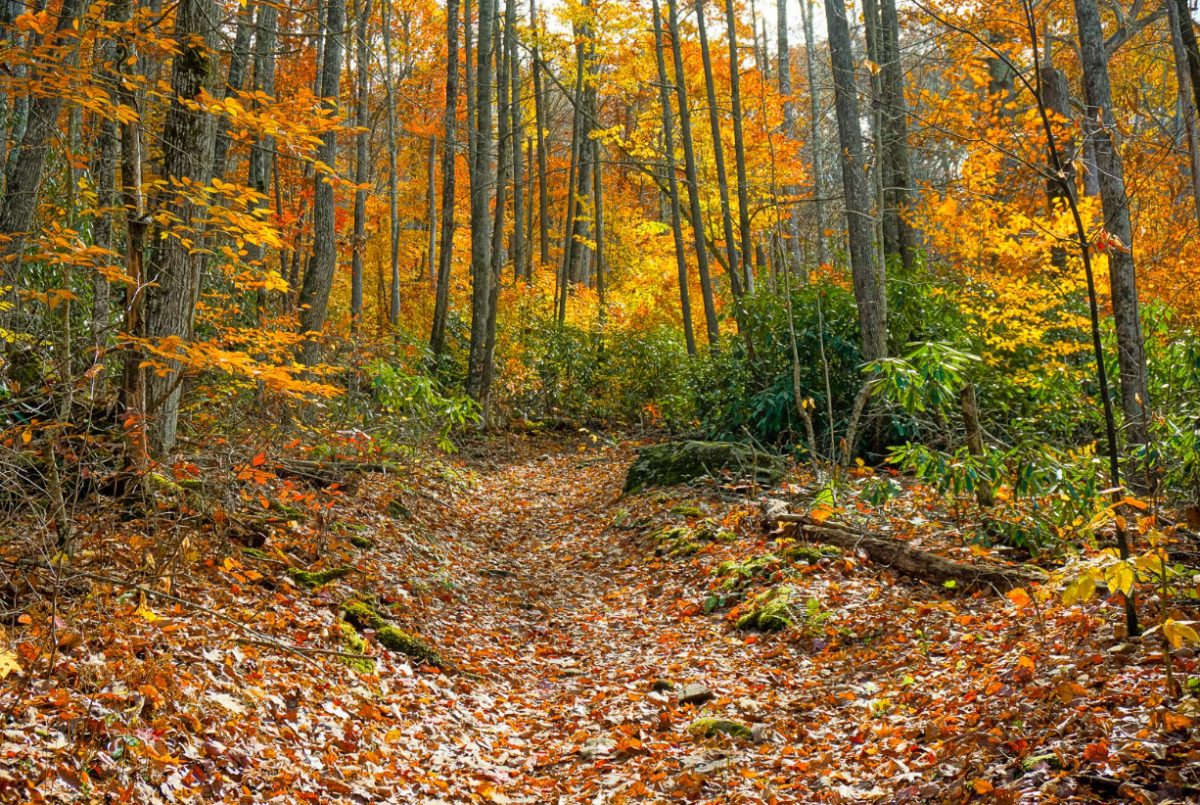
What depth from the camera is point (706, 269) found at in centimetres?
1578

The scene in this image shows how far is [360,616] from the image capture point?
598 centimetres

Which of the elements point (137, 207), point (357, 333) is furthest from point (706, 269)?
point (137, 207)

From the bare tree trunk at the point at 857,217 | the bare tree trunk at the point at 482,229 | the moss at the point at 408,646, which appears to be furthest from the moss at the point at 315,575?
the bare tree trunk at the point at 482,229

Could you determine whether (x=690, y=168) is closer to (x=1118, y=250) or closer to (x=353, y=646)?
(x=1118, y=250)

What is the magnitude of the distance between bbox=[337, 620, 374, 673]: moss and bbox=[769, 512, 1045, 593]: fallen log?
3.95 meters

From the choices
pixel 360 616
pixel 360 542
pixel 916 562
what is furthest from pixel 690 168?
pixel 360 616

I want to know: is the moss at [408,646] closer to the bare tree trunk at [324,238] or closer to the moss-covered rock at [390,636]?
the moss-covered rock at [390,636]

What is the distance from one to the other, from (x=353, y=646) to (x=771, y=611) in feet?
9.83

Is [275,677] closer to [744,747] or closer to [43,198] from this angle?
[744,747]

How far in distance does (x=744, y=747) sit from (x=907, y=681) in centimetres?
104

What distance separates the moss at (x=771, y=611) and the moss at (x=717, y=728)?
153 cm

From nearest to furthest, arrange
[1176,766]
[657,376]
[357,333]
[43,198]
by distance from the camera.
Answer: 1. [1176,766]
2. [43,198]
3. [357,333]
4. [657,376]

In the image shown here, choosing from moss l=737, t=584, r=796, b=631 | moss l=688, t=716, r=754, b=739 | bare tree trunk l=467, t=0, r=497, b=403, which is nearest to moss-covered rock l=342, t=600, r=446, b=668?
moss l=688, t=716, r=754, b=739

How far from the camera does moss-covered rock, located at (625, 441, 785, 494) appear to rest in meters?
10.2
